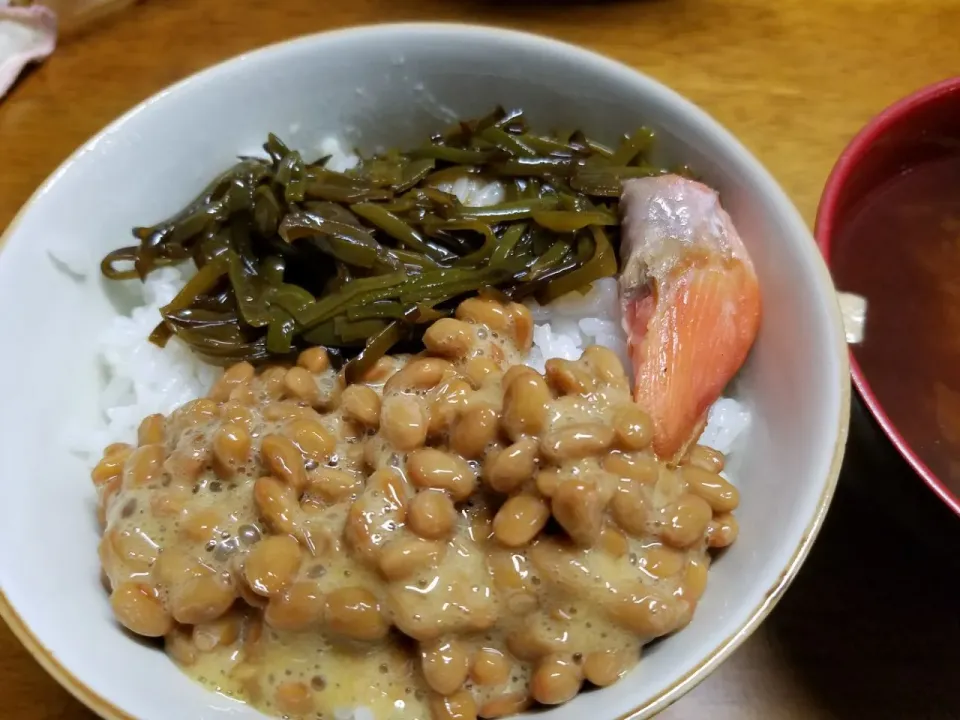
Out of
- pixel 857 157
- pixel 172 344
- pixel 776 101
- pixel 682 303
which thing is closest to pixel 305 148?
pixel 172 344

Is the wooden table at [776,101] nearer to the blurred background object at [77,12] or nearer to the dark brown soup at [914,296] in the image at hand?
the blurred background object at [77,12]

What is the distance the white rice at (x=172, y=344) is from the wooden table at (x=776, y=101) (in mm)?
464

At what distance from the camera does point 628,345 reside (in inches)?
63.2

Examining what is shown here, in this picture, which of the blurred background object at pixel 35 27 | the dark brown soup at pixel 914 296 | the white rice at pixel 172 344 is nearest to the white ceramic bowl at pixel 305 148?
the white rice at pixel 172 344

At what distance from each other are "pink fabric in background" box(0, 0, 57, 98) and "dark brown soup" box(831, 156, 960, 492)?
7.65ft

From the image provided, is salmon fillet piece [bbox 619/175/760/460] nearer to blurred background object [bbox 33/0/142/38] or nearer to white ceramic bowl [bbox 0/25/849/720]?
white ceramic bowl [bbox 0/25/849/720]

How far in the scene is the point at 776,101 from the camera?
7.55 feet

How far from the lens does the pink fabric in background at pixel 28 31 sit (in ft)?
7.87

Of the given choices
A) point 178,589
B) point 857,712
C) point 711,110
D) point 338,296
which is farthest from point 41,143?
point 857,712

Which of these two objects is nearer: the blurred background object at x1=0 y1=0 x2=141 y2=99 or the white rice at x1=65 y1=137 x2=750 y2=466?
the white rice at x1=65 y1=137 x2=750 y2=466

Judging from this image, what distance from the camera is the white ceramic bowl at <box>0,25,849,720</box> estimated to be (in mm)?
1209

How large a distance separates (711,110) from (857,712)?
1.60m

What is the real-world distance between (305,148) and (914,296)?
145cm

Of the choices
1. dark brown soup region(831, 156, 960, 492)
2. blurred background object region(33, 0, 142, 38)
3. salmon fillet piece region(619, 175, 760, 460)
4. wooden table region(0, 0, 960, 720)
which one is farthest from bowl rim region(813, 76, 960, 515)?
blurred background object region(33, 0, 142, 38)
